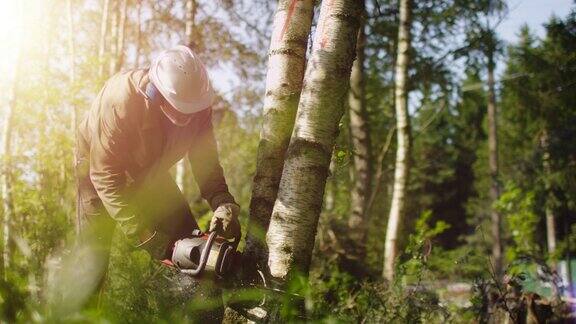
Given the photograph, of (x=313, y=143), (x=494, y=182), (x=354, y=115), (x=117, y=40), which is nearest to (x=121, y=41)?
(x=117, y=40)

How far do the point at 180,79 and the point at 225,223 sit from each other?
856mm

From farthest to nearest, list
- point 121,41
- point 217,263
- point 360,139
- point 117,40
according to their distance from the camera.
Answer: point 121,41 → point 117,40 → point 360,139 → point 217,263

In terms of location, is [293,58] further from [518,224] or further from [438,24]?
[518,224]

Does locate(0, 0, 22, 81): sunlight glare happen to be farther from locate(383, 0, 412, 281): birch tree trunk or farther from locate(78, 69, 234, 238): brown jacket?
locate(78, 69, 234, 238): brown jacket

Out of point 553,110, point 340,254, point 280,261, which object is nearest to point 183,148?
point 280,261

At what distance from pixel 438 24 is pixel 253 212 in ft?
32.0

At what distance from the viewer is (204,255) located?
2.37 m

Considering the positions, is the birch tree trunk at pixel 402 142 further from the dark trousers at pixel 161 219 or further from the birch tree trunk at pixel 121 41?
the birch tree trunk at pixel 121 41

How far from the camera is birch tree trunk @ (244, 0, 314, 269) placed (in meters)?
2.83

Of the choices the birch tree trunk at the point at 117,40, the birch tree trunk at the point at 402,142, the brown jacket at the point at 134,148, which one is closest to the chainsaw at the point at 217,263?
A: the brown jacket at the point at 134,148

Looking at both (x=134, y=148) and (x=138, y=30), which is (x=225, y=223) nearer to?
(x=134, y=148)

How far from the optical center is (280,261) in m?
2.45

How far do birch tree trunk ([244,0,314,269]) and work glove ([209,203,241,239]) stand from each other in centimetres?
8

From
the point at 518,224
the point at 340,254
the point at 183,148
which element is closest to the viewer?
the point at 183,148
